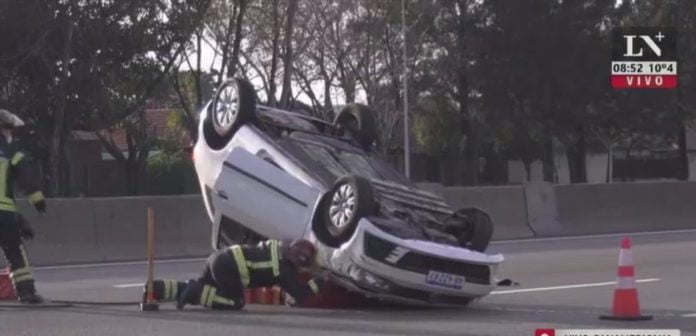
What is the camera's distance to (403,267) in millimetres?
11273

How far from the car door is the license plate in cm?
126

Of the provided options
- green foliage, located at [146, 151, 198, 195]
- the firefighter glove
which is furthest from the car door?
green foliage, located at [146, 151, 198, 195]

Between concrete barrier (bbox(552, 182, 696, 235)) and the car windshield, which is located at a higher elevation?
the car windshield

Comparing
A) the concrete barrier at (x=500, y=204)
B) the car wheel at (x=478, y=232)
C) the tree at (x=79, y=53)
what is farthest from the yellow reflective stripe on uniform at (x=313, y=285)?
the tree at (x=79, y=53)

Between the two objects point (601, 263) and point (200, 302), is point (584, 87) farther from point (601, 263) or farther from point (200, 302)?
point (200, 302)

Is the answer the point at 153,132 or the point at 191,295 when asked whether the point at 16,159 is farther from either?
the point at 153,132

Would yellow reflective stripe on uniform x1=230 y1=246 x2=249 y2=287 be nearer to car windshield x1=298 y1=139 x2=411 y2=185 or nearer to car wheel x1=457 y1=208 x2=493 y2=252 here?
car windshield x1=298 y1=139 x2=411 y2=185

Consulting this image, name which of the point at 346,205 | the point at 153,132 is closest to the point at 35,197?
the point at 346,205

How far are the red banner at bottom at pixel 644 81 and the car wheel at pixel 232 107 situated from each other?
29.2 meters

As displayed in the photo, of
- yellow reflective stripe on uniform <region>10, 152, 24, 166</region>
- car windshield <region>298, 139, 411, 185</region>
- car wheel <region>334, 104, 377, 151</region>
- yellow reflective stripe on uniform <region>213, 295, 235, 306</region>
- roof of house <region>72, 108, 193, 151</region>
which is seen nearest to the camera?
yellow reflective stripe on uniform <region>213, 295, 235, 306</region>

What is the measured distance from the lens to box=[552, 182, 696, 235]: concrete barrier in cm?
2512

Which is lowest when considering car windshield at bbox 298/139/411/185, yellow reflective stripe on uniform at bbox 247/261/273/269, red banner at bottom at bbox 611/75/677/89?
yellow reflective stripe on uniform at bbox 247/261/273/269

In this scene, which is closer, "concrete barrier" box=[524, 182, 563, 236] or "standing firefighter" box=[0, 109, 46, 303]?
"standing firefighter" box=[0, 109, 46, 303]

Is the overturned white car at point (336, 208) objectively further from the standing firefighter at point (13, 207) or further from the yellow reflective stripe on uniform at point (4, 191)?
the yellow reflective stripe on uniform at point (4, 191)
